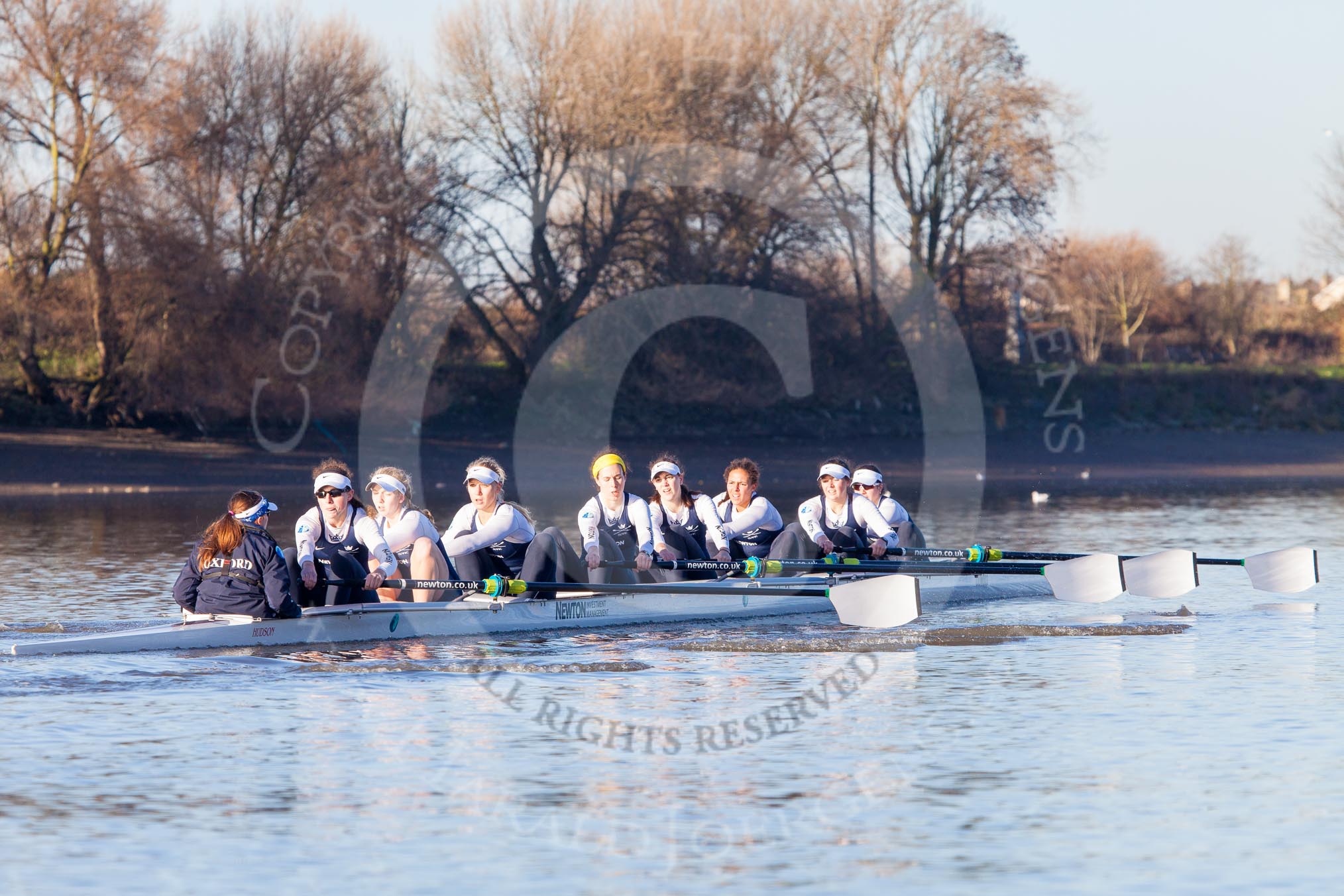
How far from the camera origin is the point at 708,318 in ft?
120

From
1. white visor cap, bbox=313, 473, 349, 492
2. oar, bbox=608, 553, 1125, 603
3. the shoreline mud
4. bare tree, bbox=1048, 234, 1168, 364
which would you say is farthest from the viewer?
bare tree, bbox=1048, 234, 1168, 364

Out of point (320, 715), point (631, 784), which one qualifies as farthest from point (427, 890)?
point (320, 715)

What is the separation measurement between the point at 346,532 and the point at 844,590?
12.5 ft

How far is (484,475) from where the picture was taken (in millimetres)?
12883

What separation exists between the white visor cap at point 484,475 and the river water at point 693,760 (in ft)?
4.09

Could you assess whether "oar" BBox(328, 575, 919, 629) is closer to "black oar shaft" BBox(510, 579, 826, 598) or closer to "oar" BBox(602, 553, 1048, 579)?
"black oar shaft" BBox(510, 579, 826, 598)

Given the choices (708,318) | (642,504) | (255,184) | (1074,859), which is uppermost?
(255,184)

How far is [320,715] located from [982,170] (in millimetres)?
34319

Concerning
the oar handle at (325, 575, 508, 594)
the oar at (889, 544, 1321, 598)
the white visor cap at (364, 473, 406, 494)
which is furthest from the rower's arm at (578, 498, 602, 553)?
the oar at (889, 544, 1321, 598)

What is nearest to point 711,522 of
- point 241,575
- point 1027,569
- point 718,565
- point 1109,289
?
point 718,565

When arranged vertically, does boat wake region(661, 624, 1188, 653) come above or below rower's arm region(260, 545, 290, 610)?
below

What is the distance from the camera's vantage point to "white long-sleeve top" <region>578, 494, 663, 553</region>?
534 inches

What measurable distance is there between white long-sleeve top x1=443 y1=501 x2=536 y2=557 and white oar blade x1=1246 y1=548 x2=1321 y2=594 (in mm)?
7014

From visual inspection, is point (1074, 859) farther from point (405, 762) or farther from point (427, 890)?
point (405, 762)
